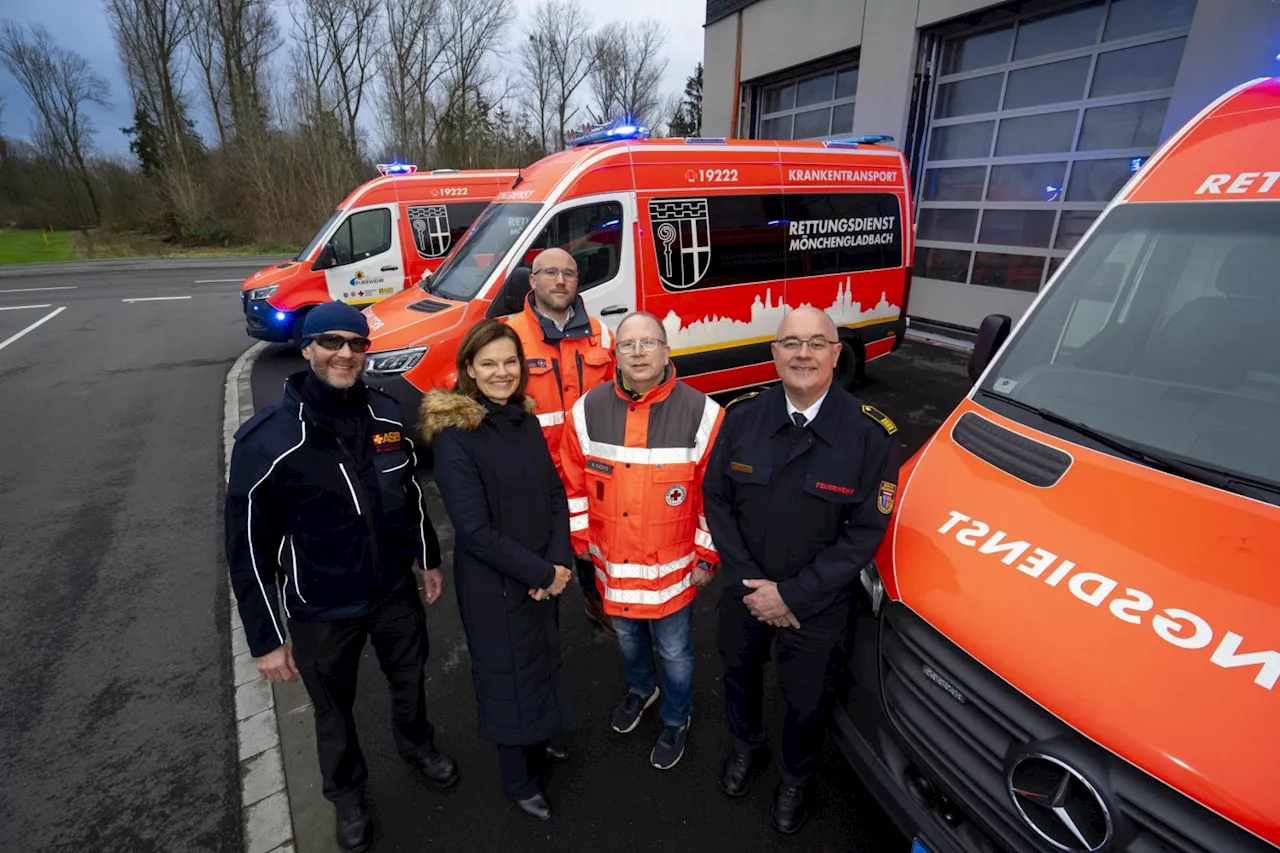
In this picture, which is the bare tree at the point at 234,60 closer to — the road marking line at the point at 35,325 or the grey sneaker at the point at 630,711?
the road marking line at the point at 35,325

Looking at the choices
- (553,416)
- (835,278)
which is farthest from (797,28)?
(553,416)

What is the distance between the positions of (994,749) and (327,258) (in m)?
9.65

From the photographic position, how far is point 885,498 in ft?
6.46

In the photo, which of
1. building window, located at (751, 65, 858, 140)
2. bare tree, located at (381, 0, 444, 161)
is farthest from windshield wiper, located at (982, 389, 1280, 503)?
bare tree, located at (381, 0, 444, 161)

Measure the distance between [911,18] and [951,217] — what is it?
10.4 ft

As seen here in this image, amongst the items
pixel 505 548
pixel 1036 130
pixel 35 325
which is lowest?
pixel 35 325

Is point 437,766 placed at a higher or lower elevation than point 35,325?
lower

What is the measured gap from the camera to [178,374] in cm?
861

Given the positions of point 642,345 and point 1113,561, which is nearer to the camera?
point 1113,561

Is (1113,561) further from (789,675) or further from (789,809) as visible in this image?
(789,809)

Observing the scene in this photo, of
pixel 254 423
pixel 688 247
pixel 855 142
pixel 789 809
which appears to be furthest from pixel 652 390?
pixel 855 142

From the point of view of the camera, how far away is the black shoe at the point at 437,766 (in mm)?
2523

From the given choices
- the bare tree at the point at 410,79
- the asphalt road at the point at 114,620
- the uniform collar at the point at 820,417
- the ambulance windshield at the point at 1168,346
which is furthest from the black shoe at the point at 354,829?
the bare tree at the point at 410,79

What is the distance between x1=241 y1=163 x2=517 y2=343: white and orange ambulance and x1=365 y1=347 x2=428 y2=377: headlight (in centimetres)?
450
